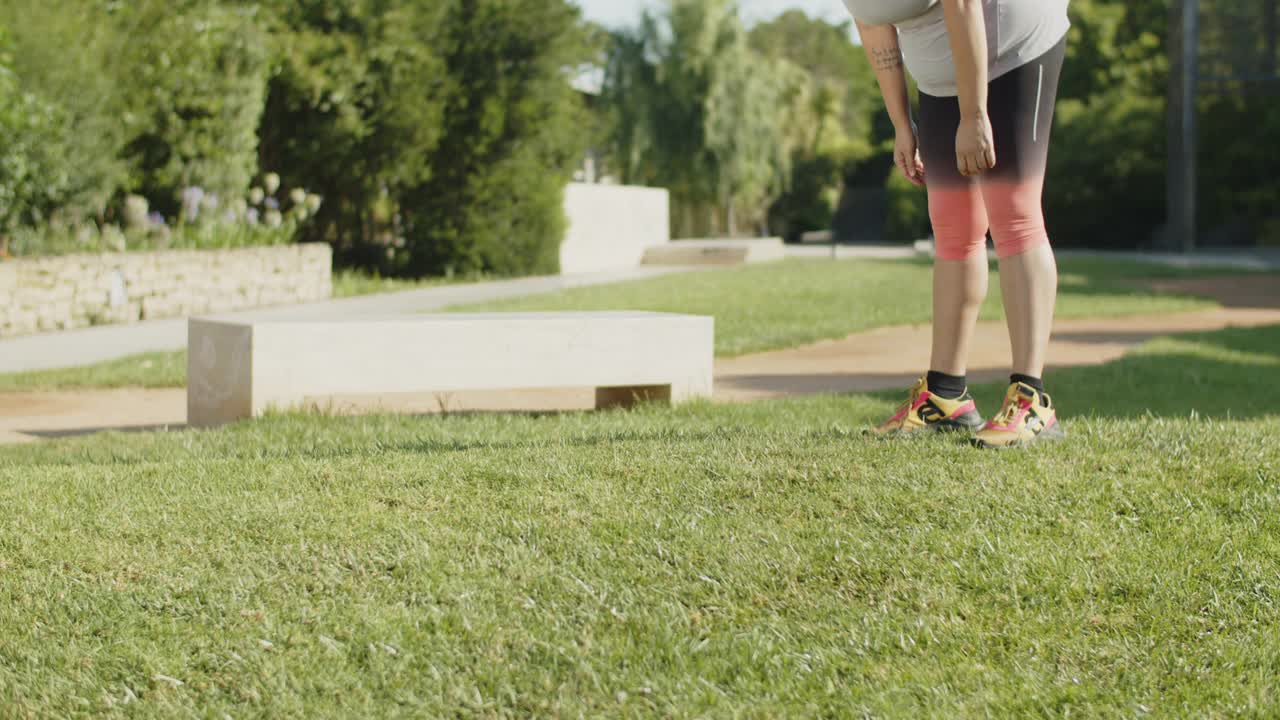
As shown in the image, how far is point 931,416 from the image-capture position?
15.8 ft

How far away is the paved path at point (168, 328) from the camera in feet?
35.3

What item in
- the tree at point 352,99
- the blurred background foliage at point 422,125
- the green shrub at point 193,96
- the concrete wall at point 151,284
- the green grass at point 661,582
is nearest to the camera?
the green grass at point 661,582

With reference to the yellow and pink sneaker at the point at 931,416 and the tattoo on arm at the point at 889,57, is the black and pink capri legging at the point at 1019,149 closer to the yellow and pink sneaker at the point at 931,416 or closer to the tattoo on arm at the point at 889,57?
the tattoo on arm at the point at 889,57

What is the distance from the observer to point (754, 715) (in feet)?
9.32

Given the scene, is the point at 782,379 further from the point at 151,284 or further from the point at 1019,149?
the point at 151,284

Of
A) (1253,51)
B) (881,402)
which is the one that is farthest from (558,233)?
(1253,51)

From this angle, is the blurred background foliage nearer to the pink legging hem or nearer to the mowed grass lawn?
the mowed grass lawn

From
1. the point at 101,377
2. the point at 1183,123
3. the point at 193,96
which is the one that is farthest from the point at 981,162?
the point at 1183,123

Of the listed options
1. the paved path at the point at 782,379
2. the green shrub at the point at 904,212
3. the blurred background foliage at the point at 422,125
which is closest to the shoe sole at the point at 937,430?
the paved path at the point at 782,379

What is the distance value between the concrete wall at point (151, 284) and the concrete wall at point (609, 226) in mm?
7930

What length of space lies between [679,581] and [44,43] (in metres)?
12.0

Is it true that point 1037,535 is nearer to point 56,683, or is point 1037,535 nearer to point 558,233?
point 56,683

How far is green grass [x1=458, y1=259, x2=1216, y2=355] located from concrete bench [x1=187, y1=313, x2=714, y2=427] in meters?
3.99

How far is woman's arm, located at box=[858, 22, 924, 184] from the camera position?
15.7 ft
